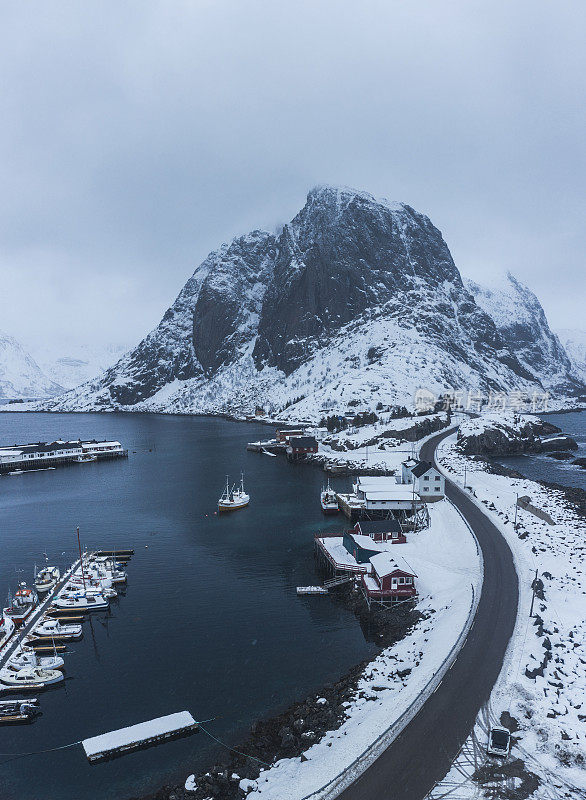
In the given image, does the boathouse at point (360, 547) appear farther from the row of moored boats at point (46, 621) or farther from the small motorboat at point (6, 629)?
the small motorboat at point (6, 629)

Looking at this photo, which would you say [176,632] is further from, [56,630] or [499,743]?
[499,743]

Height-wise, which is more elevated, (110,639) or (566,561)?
(566,561)

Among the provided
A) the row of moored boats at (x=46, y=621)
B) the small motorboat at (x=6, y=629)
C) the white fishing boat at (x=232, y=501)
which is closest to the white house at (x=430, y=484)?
the white fishing boat at (x=232, y=501)

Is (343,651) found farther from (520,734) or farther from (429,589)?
(520,734)

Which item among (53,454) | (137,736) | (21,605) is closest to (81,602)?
(21,605)

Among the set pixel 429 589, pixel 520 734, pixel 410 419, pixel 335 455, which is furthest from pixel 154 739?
pixel 410 419

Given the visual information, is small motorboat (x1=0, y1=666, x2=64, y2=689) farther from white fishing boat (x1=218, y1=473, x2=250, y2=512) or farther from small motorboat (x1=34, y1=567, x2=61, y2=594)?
white fishing boat (x1=218, y1=473, x2=250, y2=512)
